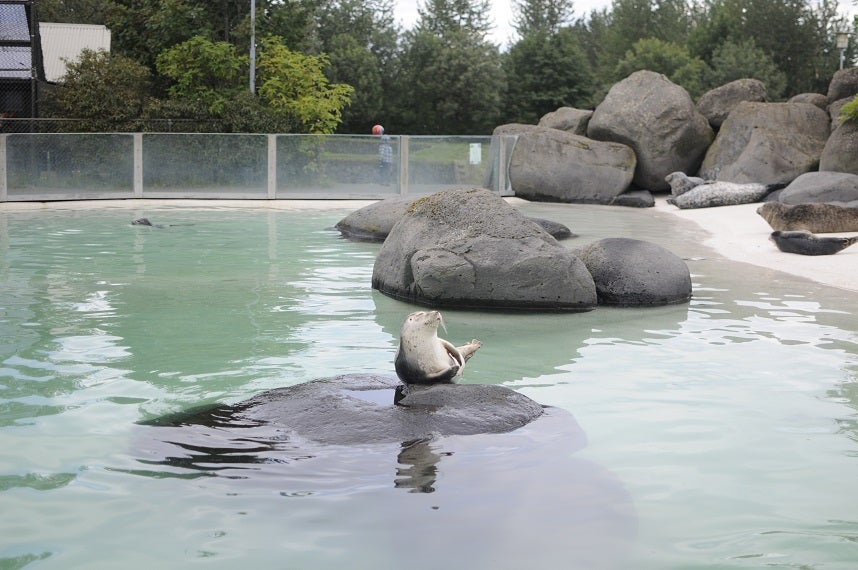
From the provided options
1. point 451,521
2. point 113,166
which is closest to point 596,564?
point 451,521

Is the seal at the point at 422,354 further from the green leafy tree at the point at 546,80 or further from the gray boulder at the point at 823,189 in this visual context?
the green leafy tree at the point at 546,80

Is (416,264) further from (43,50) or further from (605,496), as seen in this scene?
(43,50)

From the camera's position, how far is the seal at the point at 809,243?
546 inches

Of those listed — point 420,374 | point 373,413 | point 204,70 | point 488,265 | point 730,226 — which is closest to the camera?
point 373,413

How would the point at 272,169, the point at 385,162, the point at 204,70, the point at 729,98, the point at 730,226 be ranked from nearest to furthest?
the point at 730,226 < the point at 272,169 < the point at 385,162 < the point at 729,98 < the point at 204,70

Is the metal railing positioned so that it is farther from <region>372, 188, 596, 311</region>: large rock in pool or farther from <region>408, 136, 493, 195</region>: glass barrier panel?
<region>372, 188, 596, 311</region>: large rock in pool

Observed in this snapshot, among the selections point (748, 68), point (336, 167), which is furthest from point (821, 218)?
point (748, 68)

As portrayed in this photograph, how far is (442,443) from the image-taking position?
19.4 ft

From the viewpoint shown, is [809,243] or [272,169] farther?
[272,169]

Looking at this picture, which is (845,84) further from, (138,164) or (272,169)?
(138,164)

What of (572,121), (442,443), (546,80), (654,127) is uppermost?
(546,80)

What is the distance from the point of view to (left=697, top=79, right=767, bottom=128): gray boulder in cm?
2733

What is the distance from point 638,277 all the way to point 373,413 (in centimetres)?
566

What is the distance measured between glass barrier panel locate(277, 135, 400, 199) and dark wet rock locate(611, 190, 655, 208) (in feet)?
17.6
